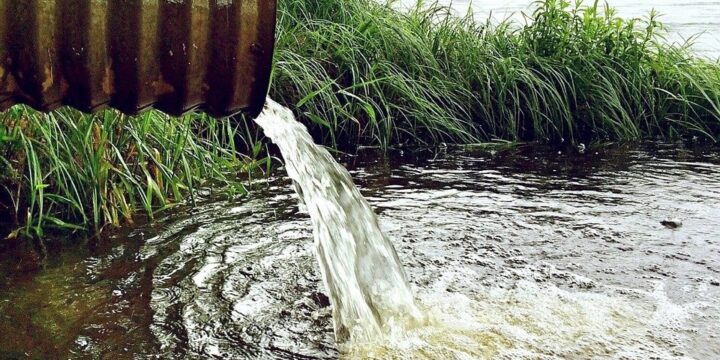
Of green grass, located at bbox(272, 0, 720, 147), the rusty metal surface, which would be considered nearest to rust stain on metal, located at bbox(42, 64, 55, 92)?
the rusty metal surface

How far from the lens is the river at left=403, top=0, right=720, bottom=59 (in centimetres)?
934

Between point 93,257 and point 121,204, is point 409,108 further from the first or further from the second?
point 93,257

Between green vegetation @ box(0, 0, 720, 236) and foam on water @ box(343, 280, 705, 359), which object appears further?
green vegetation @ box(0, 0, 720, 236)

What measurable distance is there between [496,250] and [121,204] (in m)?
1.66

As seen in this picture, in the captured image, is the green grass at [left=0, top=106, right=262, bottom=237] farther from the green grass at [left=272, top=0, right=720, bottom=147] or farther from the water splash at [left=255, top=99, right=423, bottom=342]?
the green grass at [left=272, top=0, right=720, bottom=147]

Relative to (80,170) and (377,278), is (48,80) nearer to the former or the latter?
(377,278)

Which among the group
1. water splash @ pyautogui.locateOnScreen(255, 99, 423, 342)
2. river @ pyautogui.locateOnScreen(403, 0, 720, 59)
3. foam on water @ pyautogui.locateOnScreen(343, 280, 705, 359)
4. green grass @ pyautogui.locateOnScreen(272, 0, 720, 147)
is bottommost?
foam on water @ pyautogui.locateOnScreen(343, 280, 705, 359)

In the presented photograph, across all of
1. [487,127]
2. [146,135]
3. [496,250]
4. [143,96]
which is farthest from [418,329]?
[487,127]

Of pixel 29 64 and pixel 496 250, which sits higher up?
pixel 29 64

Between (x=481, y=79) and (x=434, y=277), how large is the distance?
2.80 m

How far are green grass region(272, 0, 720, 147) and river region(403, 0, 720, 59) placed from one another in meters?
2.99

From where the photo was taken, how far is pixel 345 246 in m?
3.29

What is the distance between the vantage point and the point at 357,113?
215 inches

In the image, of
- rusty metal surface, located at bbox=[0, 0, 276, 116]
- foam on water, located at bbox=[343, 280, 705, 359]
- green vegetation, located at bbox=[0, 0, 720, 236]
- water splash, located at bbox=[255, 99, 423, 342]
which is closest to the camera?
rusty metal surface, located at bbox=[0, 0, 276, 116]
